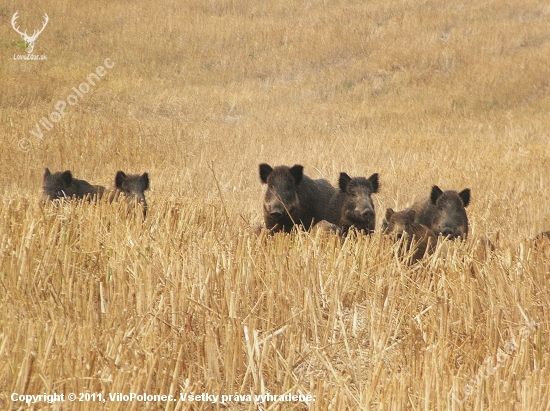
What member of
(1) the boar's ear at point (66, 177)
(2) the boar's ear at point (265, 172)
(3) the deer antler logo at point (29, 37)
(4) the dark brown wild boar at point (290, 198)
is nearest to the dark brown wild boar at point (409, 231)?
(4) the dark brown wild boar at point (290, 198)

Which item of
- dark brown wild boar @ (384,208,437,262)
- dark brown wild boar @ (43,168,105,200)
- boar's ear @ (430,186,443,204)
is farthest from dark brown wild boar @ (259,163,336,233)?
dark brown wild boar @ (43,168,105,200)

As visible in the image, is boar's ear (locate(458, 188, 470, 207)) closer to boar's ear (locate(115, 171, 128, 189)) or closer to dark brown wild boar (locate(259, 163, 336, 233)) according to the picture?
dark brown wild boar (locate(259, 163, 336, 233))

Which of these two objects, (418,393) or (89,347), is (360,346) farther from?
(89,347)

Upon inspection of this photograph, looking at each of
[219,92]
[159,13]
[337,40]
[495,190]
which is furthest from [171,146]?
[159,13]

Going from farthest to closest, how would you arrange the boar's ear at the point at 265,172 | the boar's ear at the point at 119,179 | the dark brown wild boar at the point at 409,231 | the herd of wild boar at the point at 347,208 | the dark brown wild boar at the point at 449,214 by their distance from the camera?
the boar's ear at the point at 119,179 < the boar's ear at the point at 265,172 < the dark brown wild boar at the point at 449,214 < the herd of wild boar at the point at 347,208 < the dark brown wild boar at the point at 409,231

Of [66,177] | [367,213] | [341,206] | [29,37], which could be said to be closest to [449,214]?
[367,213]

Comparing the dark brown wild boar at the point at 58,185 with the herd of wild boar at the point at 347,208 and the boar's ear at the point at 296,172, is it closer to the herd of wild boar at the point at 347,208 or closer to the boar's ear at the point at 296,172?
the herd of wild boar at the point at 347,208

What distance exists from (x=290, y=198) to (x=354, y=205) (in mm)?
767

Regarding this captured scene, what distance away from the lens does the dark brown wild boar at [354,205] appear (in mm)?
8625

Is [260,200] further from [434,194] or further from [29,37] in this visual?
[29,37]

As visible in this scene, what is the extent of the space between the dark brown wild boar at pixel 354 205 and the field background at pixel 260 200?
2.83ft

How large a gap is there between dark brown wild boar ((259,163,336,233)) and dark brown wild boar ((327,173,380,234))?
25cm

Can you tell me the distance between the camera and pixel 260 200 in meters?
13.0

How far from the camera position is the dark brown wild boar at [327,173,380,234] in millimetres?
8625
